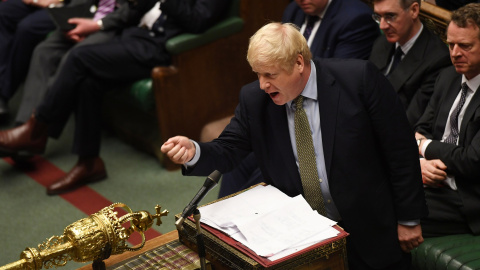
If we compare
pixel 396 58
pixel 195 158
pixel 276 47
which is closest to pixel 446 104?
pixel 396 58

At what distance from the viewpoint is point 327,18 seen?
3.61 m

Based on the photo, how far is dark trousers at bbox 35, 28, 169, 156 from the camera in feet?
13.5

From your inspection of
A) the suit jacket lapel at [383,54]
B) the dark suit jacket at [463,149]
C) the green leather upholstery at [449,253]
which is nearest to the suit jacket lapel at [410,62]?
the suit jacket lapel at [383,54]

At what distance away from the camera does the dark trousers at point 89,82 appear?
13.5ft

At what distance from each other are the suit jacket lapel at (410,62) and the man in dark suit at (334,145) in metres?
0.95

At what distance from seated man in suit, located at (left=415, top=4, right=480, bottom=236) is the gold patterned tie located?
60 cm

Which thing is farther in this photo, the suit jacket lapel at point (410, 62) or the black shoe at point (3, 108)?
the black shoe at point (3, 108)

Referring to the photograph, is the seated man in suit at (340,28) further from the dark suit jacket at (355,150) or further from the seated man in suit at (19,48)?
the seated man in suit at (19,48)

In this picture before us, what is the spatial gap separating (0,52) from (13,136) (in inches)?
41.5

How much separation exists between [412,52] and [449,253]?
1.04m

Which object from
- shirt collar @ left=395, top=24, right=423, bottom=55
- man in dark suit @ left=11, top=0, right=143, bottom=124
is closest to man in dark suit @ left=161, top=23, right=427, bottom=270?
shirt collar @ left=395, top=24, right=423, bottom=55

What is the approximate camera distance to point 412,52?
3.22 meters

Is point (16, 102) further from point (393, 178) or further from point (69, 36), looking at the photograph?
point (393, 178)

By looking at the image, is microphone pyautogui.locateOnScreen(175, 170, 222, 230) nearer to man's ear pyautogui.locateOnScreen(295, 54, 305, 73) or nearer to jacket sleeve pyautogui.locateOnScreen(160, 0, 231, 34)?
man's ear pyautogui.locateOnScreen(295, 54, 305, 73)
